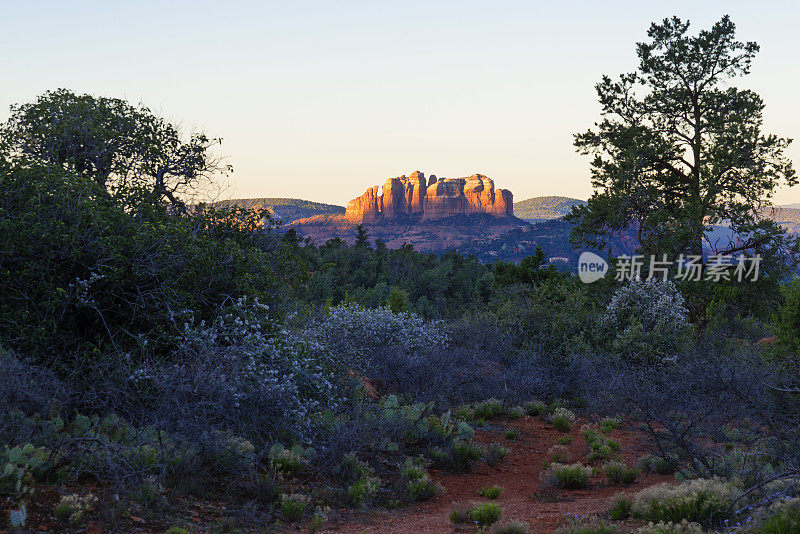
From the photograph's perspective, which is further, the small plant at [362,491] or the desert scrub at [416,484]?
the desert scrub at [416,484]

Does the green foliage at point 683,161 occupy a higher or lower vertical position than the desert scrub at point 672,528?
higher

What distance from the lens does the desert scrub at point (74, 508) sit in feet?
18.3

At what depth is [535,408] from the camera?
1534 cm

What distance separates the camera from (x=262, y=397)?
8430mm

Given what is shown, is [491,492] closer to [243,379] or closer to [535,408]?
[243,379]

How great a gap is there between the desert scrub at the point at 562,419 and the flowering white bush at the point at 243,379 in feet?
19.6

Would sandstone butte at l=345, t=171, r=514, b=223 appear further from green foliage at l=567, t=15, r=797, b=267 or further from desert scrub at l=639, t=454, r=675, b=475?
desert scrub at l=639, t=454, r=675, b=475

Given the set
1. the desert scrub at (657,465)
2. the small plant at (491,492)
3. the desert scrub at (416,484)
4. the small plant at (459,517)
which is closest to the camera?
the small plant at (459,517)

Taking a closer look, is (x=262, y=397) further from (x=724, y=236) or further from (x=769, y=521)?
(x=724, y=236)

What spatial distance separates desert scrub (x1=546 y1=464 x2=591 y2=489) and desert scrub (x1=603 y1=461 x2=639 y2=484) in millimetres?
386

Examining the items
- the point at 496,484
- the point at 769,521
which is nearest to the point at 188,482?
the point at 496,484

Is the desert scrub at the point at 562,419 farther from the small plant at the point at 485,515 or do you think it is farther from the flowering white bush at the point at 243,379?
the small plant at the point at 485,515

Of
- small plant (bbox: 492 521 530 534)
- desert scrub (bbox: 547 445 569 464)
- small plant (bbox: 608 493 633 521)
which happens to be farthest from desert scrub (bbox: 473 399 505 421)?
small plant (bbox: 492 521 530 534)

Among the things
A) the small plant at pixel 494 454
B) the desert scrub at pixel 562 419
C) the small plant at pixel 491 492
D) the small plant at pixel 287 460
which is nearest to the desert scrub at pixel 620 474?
the small plant at pixel 491 492
